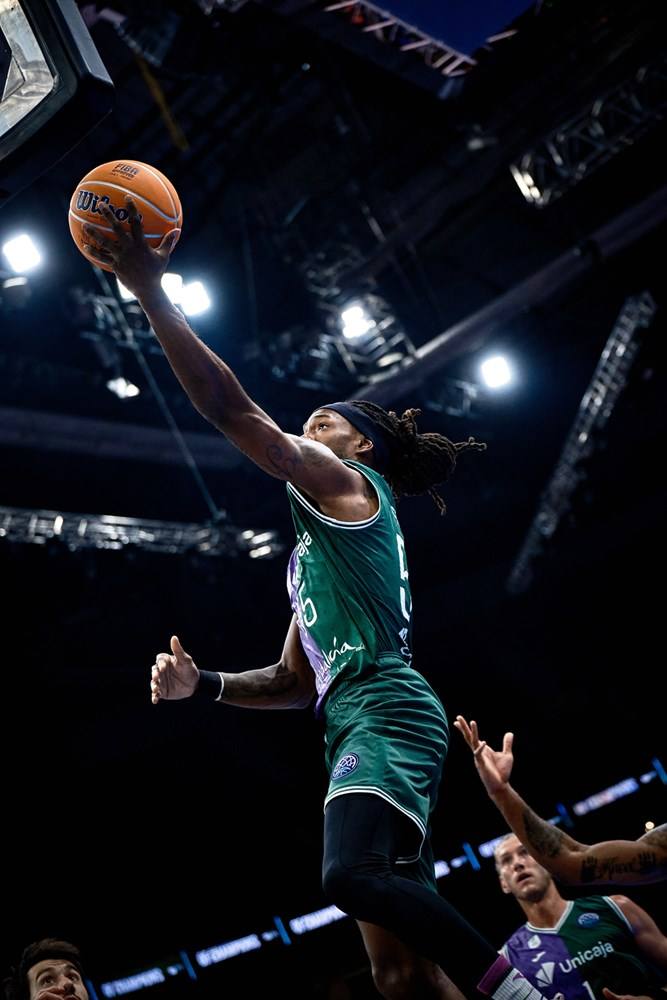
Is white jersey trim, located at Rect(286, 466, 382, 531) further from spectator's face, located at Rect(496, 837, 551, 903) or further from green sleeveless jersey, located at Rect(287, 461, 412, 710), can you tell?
spectator's face, located at Rect(496, 837, 551, 903)

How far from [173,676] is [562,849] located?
63.8 inches

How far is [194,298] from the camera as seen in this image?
7883 millimetres

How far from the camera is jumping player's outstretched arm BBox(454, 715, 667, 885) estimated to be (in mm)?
3334

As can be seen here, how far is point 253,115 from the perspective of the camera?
8.70 meters

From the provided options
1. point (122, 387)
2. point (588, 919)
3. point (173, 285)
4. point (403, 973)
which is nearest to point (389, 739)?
point (403, 973)

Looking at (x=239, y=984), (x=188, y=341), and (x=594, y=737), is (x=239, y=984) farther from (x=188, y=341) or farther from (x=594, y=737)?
(x=188, y=341)

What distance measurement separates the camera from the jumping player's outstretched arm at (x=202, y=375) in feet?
8.00

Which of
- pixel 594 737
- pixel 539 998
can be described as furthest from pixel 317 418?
pixel 594 737

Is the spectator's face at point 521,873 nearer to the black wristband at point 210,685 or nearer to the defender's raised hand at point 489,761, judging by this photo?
the defender's raised hand at point 489,761

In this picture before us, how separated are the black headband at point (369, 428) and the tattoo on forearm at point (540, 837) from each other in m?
1.41

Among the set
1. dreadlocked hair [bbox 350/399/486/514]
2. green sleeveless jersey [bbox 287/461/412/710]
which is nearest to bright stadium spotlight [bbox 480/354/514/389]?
dreadlocked hair [bbox 350/399/486/514]

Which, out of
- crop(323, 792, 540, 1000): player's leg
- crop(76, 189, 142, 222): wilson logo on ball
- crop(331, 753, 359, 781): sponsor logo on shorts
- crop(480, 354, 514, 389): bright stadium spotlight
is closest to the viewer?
crop(323, 792, 540, 1000): player's leg

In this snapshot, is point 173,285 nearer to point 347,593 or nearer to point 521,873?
point 521,873

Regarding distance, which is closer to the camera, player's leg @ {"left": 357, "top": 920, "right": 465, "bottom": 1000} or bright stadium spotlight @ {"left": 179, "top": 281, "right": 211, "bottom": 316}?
player's leg @ {"left": 357, "top": 920, "right": 465, "bottom": 1000}
